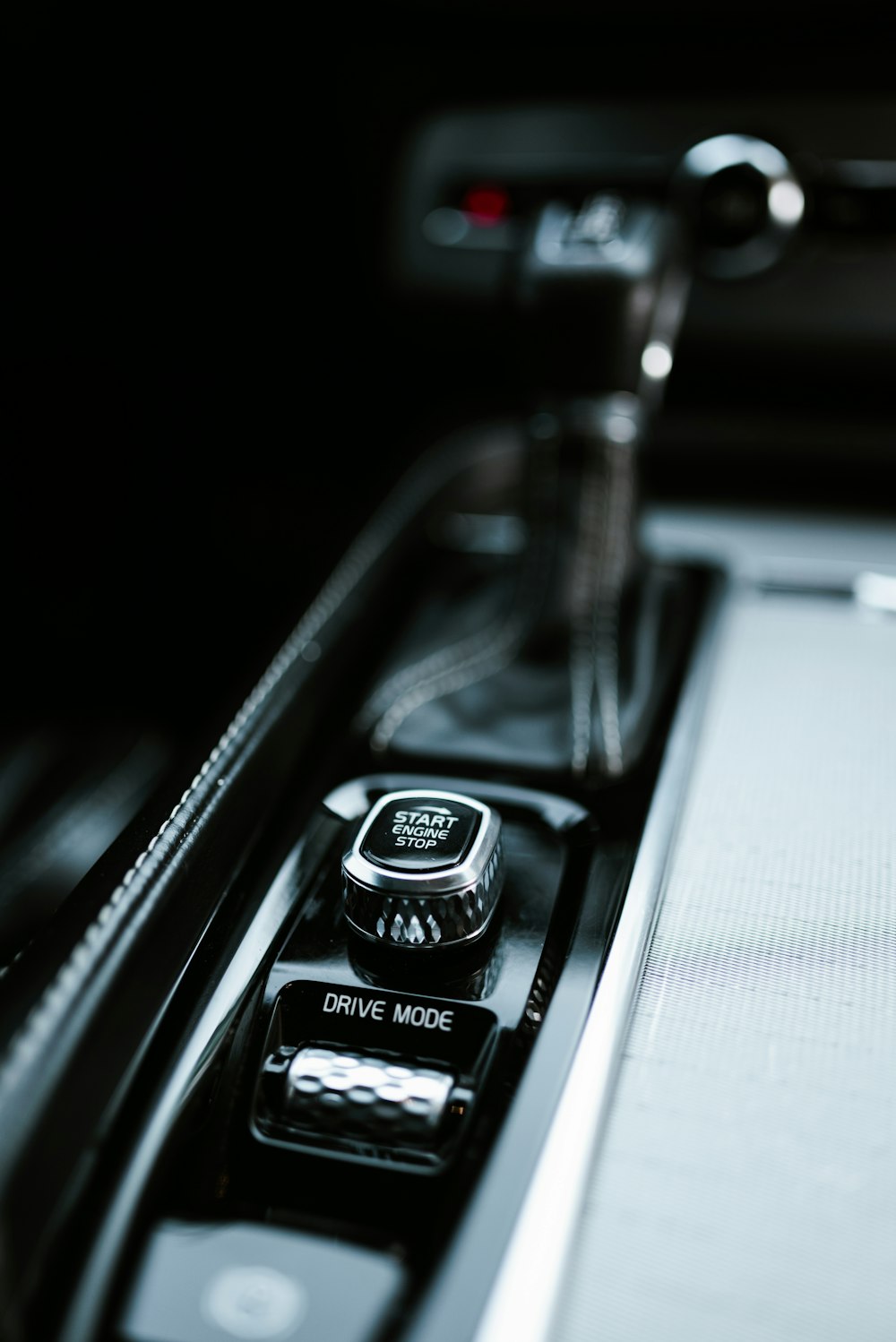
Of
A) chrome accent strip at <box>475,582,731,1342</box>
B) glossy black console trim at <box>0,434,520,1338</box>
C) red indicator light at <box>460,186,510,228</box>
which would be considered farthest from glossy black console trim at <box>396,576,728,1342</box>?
red indicator light at <box>460,186,510,228</box>

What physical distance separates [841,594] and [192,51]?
662mm

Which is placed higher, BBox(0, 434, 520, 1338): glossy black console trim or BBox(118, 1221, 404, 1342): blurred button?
BBox(0, 434, 520, 1338): glossy black console trim

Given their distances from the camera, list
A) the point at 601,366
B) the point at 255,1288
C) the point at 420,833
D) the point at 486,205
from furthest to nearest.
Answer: the point at 486,205
the point at 601,366
the point at 420,833
the point at 255,1288

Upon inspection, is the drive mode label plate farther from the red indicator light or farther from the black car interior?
the red indicator light

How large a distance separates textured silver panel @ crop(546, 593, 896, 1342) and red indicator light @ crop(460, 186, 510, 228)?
1.42 feet

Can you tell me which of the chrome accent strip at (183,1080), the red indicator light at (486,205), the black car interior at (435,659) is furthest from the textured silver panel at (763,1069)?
the red indicator light at (486,205)

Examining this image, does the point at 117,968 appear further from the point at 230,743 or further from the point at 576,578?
Result: the point at 576,578

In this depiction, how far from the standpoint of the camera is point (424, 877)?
42cm

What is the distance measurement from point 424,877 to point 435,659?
0.76ft

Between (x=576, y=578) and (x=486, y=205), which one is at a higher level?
(x=486, y=205)

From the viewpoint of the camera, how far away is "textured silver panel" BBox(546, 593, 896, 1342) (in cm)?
33

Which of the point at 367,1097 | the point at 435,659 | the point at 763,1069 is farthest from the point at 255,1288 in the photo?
the point at 435,659

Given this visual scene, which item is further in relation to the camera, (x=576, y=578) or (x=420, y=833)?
(x=576, y=578)

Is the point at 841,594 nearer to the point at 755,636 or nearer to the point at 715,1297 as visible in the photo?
the point at 755,636
